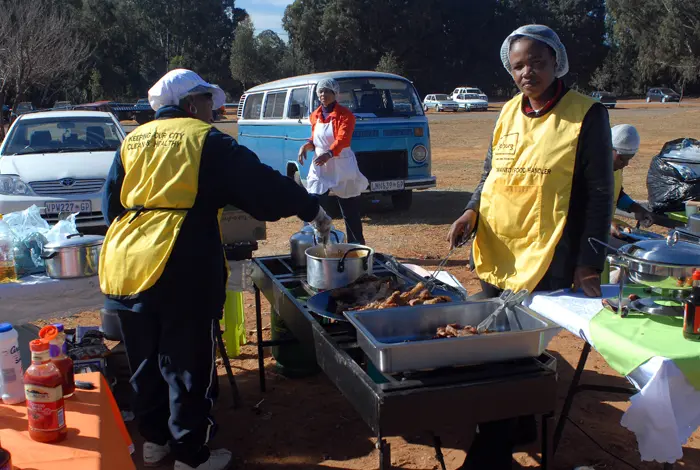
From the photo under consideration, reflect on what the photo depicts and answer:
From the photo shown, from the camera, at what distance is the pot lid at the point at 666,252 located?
2.34 m

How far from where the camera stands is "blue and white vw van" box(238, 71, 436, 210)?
914 cm

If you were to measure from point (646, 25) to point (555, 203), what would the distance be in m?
55.6

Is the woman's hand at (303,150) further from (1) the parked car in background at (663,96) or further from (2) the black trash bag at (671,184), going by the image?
(1) the parked car in background at (663,96)

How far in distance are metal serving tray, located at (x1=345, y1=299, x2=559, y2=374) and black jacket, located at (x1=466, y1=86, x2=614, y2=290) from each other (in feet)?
1.52

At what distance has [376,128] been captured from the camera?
360 inches

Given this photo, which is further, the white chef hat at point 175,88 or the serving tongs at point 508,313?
the white chef hat at point 175,88

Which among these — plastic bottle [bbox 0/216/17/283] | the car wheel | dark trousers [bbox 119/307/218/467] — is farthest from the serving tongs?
the car wheel

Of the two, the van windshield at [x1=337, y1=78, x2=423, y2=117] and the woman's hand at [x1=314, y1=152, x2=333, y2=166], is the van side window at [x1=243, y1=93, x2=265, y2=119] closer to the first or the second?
the van windshield at [x1=337, y1=78, x2=423, y2=117]

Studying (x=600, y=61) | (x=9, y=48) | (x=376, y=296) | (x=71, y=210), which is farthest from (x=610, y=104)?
(x=376, y=296)

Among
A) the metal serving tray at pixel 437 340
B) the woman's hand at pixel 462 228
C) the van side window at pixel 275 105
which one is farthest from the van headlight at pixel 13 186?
the metal serving tray at pixel 437 340

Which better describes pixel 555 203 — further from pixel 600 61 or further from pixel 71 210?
pixel 600 61

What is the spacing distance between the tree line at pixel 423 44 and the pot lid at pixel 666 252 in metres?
46.0

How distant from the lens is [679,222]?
19.0ft

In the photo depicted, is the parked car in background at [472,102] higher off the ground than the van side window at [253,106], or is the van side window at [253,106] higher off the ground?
the parked car in background at [472,102]
